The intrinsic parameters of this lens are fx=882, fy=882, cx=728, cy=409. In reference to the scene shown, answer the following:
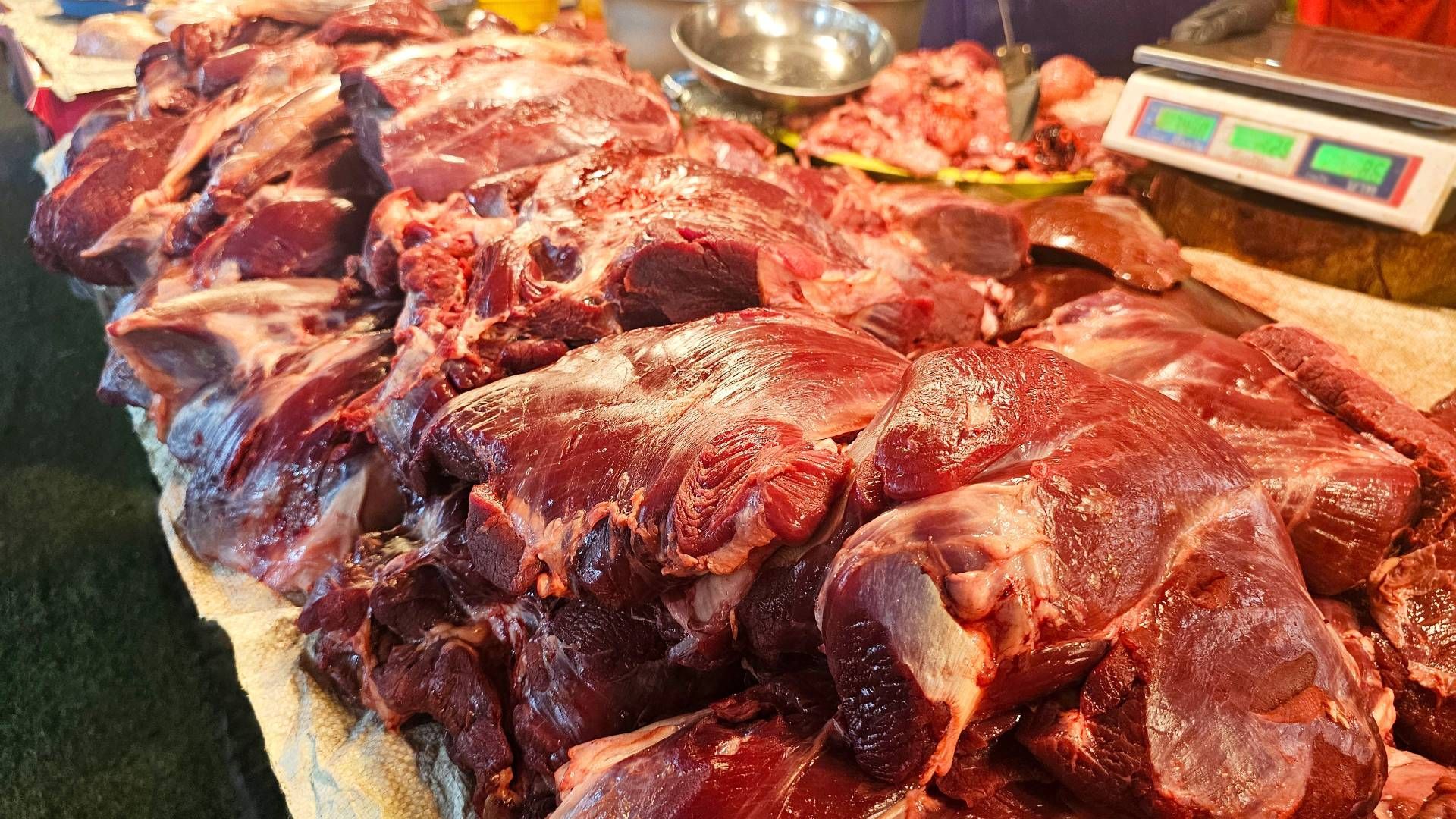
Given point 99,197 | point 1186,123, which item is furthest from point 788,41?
point 99,197

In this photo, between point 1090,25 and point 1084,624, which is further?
point 1090,25

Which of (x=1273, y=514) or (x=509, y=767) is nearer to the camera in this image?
(x=1273, y=514)

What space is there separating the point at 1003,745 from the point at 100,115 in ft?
18.5

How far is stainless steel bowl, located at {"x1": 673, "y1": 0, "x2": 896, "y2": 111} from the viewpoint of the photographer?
496 centimetres

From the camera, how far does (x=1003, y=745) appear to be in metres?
1.49

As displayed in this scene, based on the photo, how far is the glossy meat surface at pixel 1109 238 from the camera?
115 inches

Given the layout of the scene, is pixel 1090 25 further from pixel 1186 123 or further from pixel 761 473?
pixel 761 473

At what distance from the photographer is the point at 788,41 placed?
5.28 metres

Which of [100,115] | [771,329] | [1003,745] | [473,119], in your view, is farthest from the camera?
[100,115]

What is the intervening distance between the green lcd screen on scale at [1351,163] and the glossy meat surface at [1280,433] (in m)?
1.05

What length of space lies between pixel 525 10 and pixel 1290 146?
5.21 m

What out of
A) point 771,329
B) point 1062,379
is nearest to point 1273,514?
point 1062,379

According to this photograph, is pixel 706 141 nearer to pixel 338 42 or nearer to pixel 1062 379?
pixel 338 42

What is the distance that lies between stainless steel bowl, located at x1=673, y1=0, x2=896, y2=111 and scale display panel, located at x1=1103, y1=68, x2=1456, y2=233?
5.41ft
